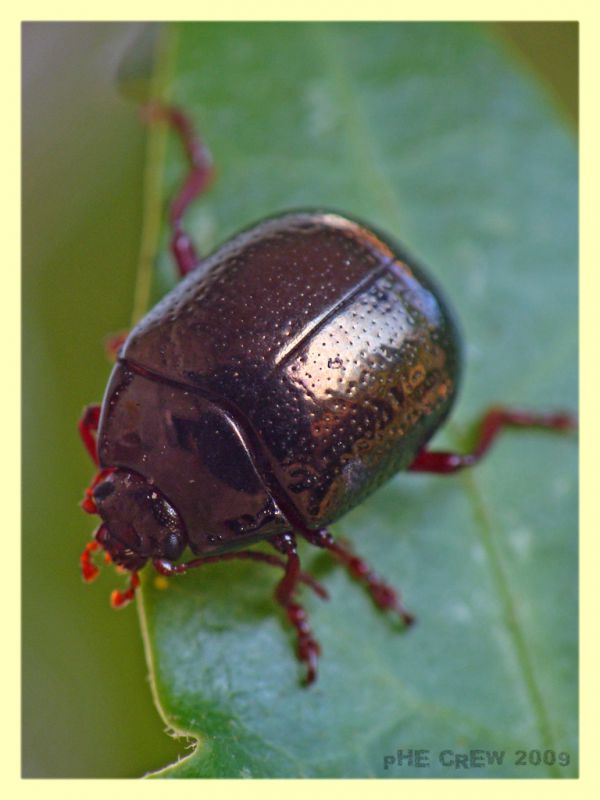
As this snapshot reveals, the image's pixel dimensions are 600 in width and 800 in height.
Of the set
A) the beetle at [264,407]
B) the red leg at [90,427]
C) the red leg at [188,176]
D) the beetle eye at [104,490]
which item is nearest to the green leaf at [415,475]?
the red leg at [188,176]

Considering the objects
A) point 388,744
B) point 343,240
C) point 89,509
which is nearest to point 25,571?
point 89,509

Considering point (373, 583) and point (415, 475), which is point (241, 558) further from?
point (415, 475)

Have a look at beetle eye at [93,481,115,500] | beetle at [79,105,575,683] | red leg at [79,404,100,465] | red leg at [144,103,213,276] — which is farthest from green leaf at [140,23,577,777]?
red leg at [79,404,100,465]

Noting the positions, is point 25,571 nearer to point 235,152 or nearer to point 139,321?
point 139,321

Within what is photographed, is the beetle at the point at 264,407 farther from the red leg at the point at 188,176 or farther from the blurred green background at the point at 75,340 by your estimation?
the blurred green background at the point at 75,340

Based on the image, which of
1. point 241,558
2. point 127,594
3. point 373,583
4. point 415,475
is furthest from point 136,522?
point 415,475

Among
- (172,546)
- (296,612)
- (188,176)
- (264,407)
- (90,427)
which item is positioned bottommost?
(296,612)

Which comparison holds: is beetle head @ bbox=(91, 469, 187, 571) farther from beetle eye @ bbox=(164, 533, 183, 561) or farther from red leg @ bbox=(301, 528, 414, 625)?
red leg @ bbox=(301, 528, 414, 625)
